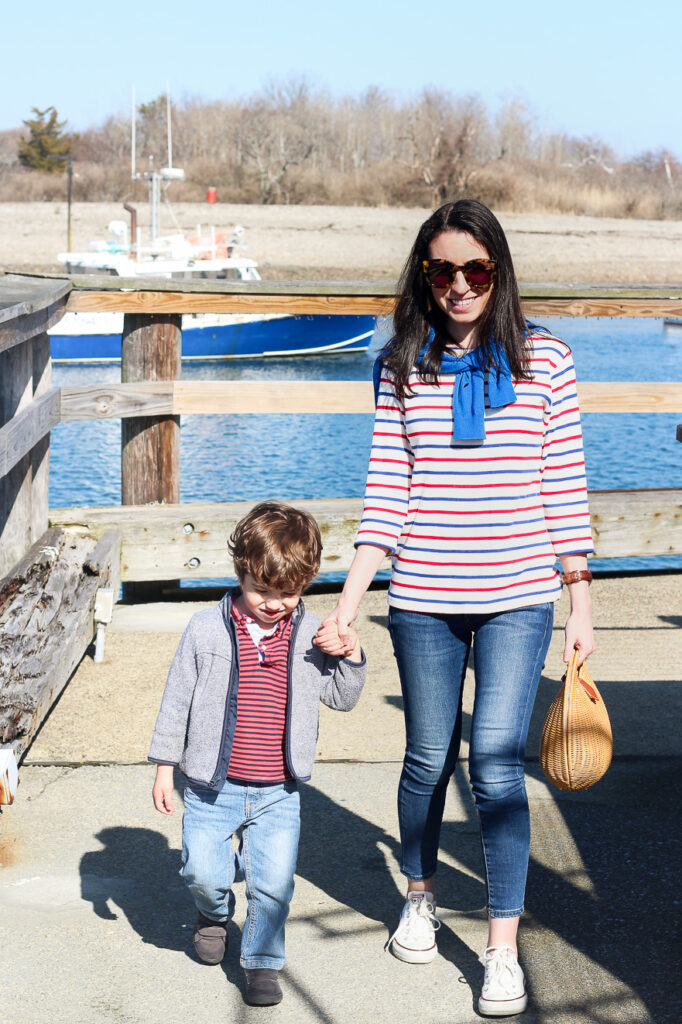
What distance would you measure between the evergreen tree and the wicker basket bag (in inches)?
2243

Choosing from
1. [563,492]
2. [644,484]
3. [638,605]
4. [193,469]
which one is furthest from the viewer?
[193,469]

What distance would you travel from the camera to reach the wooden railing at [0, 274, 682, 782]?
16.0ft

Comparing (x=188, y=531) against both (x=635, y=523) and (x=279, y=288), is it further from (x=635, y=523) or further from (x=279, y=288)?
(x=635, y=523)

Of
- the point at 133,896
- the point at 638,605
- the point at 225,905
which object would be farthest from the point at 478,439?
the point at 638,605

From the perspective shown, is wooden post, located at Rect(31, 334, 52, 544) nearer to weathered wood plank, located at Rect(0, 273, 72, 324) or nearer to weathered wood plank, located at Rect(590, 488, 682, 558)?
weathered wood plank, located at Rect(0, 273, 72, 324)

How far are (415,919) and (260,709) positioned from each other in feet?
2.08

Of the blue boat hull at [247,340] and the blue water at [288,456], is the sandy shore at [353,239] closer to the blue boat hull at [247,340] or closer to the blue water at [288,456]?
the blue boat hull at [247,340]

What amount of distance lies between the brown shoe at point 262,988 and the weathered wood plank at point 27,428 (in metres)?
1.93

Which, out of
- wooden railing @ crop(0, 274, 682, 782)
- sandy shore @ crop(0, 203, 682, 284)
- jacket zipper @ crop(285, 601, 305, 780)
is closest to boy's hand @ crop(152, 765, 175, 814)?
jacket zipper @ crop(285, 601, 305, 780)

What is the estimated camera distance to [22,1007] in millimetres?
2625

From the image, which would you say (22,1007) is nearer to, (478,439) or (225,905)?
(225,905)

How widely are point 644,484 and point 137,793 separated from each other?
28.6 feet

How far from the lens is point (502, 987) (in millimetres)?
2645

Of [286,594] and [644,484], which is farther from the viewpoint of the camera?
[644,484]
